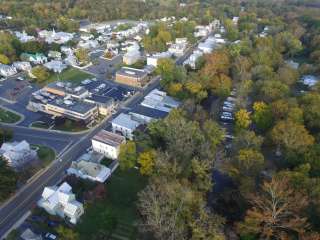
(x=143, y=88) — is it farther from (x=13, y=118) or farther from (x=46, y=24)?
(x=46, y=24)

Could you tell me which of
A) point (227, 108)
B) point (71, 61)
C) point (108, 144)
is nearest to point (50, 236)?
point (108, 144)

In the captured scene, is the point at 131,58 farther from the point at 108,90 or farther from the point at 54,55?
the point at 54,55

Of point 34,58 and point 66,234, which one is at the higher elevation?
point 66,234

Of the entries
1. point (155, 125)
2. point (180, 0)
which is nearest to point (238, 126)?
point (155, 125)

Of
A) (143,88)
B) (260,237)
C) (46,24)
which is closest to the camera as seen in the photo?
(260,237)

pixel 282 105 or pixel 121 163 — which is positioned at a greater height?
pixel 282 105
